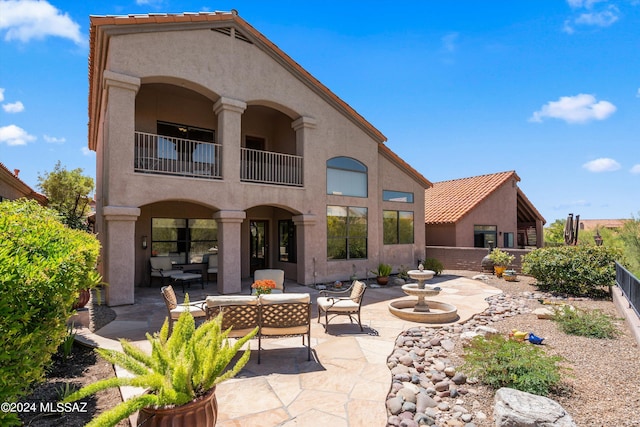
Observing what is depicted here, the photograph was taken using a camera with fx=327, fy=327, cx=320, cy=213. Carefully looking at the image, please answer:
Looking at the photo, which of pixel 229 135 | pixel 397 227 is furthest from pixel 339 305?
pixel 397 227

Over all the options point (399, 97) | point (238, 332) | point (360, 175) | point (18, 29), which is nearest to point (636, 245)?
point (360, 175)

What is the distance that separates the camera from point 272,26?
12969mm

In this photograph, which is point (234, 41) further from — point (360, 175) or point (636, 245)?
point (636, 245)

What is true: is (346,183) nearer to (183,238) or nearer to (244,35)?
(244,35)

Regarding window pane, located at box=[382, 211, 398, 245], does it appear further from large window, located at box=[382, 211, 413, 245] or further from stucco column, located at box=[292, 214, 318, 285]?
stucco column, located at box=[292, 214, 318, 285]

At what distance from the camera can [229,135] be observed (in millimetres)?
11320

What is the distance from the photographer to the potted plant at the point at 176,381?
2.81 metres

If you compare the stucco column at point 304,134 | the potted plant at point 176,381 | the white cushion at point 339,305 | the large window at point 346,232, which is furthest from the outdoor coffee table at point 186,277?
the potted plant at point 176,381

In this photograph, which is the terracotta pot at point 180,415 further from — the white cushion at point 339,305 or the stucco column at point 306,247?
the stucco column at point 306,247

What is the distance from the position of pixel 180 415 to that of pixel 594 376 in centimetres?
606

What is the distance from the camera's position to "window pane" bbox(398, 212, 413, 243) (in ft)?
54.7

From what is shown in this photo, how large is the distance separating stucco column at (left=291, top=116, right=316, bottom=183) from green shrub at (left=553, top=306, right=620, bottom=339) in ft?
30.3

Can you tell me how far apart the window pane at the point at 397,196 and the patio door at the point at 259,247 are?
595 centimetres

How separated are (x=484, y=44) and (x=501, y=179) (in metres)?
12.4
